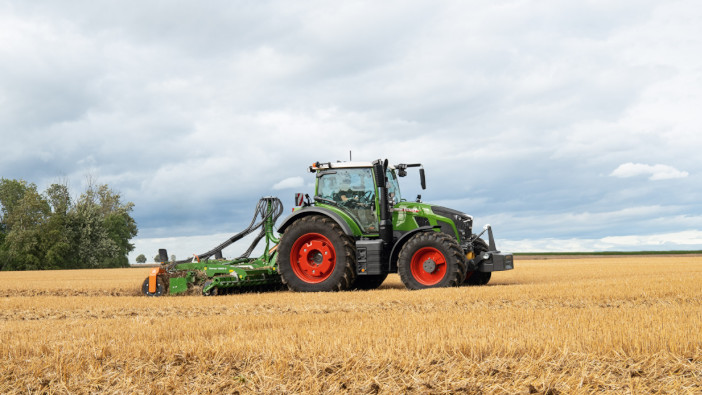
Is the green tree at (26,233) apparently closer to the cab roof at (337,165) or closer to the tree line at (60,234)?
the tree line at (60,234)

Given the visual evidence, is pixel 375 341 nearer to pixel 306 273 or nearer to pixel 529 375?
pixel 529 375

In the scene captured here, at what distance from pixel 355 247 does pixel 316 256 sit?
990 millimetres

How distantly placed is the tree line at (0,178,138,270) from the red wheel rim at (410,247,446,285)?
3712cm

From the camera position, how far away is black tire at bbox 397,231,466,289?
37.4ft

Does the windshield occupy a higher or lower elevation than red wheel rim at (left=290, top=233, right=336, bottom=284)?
higher

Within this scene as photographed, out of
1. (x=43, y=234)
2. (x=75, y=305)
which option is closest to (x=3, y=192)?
(x=43, y=234)

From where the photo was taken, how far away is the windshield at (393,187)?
497 inches

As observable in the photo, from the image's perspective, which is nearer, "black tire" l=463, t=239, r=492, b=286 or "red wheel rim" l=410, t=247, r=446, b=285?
"red wheel rim" l=410, t=247, r=446, b=285

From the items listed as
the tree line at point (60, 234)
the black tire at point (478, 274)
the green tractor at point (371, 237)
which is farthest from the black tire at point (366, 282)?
the tree line at point (60, 234)

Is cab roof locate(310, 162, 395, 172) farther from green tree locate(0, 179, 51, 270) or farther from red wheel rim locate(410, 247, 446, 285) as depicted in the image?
green tree locate(0, 179, 51, 270)

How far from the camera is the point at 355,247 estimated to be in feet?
40.0

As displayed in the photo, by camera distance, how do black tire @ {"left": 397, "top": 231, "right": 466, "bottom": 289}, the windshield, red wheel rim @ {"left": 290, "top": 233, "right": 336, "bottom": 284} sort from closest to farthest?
black tire @ {"left": 397, "top": 231, "right": 466, "bottom": 289} < red wheel rim @ {"left": 290, "top": 233, "right": 336, "bottom": 284} < the windshield

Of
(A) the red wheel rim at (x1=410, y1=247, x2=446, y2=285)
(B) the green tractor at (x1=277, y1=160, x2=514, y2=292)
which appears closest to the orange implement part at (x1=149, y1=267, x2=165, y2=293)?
(B) the green tractor at (x1=277, y1=160, x2=514, y2=292)

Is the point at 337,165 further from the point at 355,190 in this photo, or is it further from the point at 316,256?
the point at 316,256
